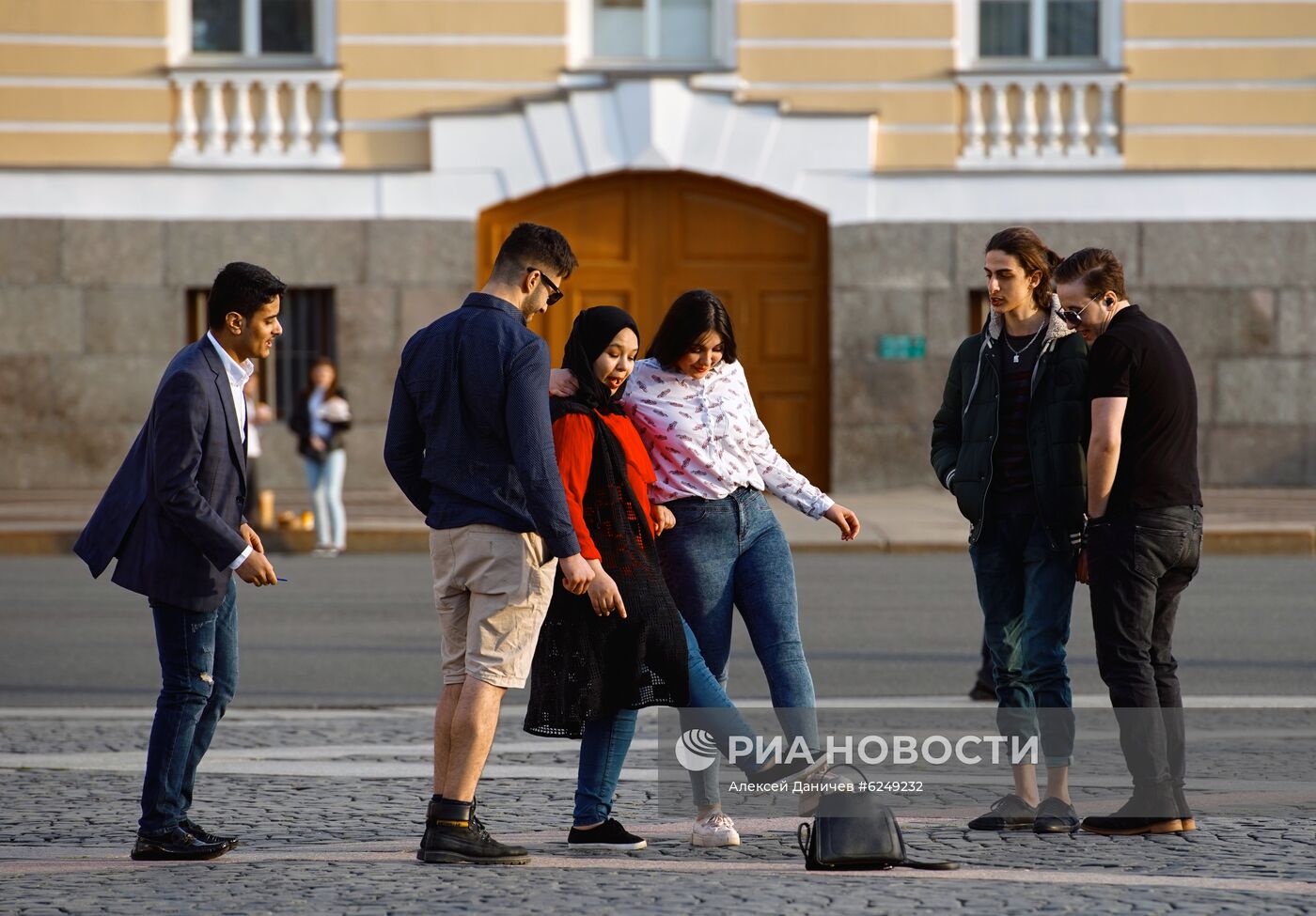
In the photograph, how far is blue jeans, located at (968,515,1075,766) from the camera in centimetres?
579

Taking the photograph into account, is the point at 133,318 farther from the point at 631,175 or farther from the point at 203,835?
the point at 203,835

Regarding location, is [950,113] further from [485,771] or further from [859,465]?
[485,771]

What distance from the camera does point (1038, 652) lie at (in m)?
5.80

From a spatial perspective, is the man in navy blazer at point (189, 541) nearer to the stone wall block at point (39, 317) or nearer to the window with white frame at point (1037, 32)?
the stone wall block at point (39, 317)

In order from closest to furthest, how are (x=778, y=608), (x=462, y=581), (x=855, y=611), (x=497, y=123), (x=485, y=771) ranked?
(x=462, y=581) < (x=778, y=608) < (x=485, y=771) < (x=855, y=611) < (x=497, y=123)

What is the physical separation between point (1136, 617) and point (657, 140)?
13503 mm

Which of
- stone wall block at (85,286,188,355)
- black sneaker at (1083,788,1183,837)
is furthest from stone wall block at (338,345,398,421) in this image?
black sneaker at (1083,788,1183,837)

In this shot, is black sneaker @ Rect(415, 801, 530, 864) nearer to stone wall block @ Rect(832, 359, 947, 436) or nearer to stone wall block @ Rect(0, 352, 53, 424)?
stone wall block @ Rect(832, 359, 947, 436)

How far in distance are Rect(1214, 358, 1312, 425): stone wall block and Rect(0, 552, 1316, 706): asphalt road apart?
4663mm

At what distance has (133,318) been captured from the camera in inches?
739

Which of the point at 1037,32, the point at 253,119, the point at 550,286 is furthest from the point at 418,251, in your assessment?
the point at 550,286

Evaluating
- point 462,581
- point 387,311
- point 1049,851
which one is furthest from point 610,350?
point 387,311

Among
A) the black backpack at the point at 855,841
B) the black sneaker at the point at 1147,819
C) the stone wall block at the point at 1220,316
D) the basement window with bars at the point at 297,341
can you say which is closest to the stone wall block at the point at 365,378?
the basement window with bars at the point at 297,341

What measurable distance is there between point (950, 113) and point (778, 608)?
45.5 ft
